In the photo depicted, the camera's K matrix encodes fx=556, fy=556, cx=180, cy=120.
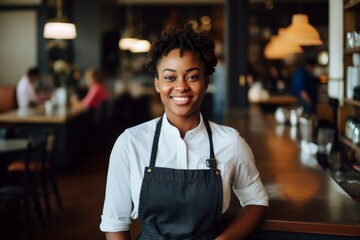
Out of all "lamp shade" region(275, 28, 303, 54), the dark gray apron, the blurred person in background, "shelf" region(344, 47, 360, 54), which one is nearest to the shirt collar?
the dark gray apron

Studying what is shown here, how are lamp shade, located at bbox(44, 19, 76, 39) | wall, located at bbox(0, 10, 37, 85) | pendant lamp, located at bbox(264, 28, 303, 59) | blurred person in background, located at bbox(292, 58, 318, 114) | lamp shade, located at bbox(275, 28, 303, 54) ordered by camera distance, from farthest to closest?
wall, located at bbox(0, 10, 37, 85)
blurred person in background, located at bbox(292, 58, 318, 114)
lamp shade, located at bbox(44, 19, 76, 39)
pendant lamp, located at bbox(264, 28, 303, 59)
lamp shade, located at bbox(275, 28, 303, 54)

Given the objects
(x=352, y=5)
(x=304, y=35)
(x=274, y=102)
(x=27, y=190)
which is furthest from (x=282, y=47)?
(x=27, y=190)

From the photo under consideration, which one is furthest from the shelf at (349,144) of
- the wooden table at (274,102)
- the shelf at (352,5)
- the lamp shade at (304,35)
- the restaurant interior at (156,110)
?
the wooden table at (274,102)

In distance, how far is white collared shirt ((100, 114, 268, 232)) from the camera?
77.4 inches

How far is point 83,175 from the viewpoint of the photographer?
24.2 feet

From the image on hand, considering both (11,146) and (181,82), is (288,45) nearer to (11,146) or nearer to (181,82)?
(11,146)

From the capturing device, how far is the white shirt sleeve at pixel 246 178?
2008 millimetres

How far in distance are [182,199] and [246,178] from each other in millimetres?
277

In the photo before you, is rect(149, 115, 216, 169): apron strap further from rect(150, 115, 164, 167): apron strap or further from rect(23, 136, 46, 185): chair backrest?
rect(23, 136, 46, 185): chair backrest

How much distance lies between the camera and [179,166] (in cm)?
196

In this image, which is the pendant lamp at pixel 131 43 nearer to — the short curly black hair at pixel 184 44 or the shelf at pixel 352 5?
the shelf at pixel 352 5

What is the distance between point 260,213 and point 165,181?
0.40m

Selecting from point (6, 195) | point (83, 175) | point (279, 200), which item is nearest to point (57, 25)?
point (83, 175)

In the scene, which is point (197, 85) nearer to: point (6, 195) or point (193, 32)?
point (193, 32)
